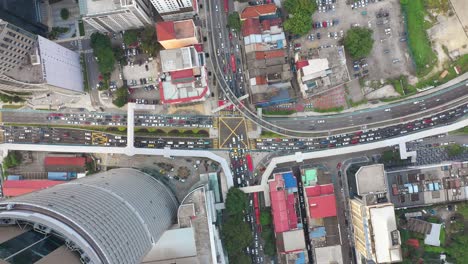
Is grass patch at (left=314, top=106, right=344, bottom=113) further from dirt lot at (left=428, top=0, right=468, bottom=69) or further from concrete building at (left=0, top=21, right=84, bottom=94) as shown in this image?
concrete building at (left=0, top=21, right=84, bottom=94)

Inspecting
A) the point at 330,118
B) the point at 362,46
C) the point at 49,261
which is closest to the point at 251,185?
the point at 330,118

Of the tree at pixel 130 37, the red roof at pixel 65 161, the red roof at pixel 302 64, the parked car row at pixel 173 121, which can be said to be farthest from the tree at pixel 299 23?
the red roof at pixel 65 161

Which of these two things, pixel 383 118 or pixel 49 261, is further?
pixel 383 118

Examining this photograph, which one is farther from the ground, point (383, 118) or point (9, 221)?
point (383, 118)

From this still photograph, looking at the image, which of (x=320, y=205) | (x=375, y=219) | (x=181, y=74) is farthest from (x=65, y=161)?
(x=375, y=219)

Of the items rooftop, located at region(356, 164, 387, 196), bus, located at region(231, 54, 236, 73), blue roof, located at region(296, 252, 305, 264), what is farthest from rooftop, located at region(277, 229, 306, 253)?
bus, located at region(231, 54, 236, 73)

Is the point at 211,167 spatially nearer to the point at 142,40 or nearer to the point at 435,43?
the point at 142,40
